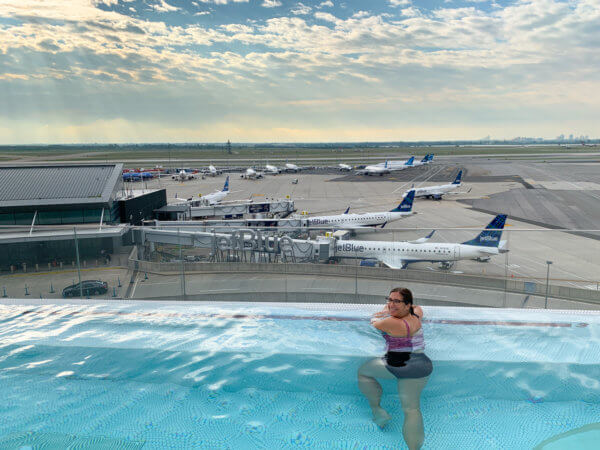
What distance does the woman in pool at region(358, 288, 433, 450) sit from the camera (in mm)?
5332

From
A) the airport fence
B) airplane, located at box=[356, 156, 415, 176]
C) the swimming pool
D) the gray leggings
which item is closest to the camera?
the swimming pool

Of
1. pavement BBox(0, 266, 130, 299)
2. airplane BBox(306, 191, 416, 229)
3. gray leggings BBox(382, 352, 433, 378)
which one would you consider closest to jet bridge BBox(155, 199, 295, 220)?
airplane BBox(306, 191, 416, 229)

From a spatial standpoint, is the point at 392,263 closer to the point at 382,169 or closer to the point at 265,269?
the point at 265,269

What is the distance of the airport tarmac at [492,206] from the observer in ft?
27.9

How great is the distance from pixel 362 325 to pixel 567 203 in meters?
53.3

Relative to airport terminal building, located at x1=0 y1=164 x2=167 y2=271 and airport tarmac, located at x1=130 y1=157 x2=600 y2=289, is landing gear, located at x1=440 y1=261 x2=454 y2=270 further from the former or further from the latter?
airport terminal building, located at x1=0 y1=164 x2=167 y2=271

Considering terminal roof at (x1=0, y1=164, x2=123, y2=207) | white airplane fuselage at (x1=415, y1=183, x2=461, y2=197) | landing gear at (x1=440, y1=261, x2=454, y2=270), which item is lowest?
white airplane fuselage at (x1=415, y1=183, x2=461, y2=197)

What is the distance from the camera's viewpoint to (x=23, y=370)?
623 cm

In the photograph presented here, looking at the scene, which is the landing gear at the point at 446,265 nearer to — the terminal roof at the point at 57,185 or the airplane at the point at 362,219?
the terminal roof at the point at 57,185

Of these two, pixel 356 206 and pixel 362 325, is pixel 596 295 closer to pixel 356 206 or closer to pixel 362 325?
pixel 362 325

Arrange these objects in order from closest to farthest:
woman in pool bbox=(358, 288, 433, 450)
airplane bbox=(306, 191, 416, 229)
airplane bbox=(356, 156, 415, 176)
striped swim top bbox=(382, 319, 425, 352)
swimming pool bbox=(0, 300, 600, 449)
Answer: swimming pool bbox=(0, 300, 600, 449)
woman in pool bbox=(358, 288, 433, 450)
striped swim top bbox=(382, 319, 425, 352)
airplane bbox=(306, 191, 416, 229)
airplane bbox=(356, 156, 415, 176)

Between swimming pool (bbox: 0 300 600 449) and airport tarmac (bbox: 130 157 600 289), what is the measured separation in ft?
5.13

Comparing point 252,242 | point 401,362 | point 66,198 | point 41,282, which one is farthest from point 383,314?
point 66,198

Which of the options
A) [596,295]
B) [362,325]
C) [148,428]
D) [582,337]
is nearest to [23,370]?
[148,428]
